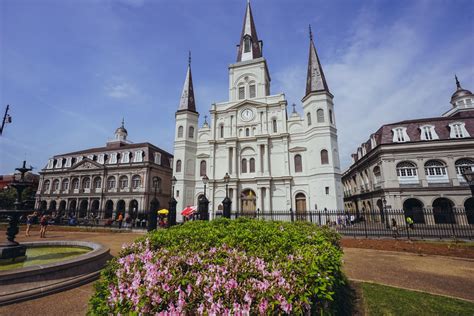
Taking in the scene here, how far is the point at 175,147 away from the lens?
30547 millimetres

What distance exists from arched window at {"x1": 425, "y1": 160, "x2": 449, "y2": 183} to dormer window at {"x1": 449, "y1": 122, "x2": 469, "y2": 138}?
3628 millimetres

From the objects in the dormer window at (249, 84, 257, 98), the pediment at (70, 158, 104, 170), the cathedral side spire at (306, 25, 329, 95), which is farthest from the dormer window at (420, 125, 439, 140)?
the pediment at (70, 158, 104, 170)

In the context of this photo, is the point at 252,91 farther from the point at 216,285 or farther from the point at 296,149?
the point at 216,285

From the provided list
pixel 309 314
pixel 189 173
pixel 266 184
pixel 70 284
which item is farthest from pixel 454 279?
pixel 189 173

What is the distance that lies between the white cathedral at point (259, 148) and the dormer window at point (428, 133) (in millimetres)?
10197

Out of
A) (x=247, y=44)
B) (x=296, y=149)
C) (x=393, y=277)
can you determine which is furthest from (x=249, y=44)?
(x=393, y=277)

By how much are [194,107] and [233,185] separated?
1372 centimetres

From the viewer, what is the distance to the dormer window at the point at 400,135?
2592 cm

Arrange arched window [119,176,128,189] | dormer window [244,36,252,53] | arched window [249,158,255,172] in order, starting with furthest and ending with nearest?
dormer window [244,36,252,53], arched window [119,176,128,189], arched window [249,158,255,172]

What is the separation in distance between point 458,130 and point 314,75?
17.6 m

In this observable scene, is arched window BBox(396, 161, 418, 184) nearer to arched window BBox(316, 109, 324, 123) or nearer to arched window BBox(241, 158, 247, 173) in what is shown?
arched window BBox(316, 109, 324, 123)

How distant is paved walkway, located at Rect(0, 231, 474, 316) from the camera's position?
4.28 metres

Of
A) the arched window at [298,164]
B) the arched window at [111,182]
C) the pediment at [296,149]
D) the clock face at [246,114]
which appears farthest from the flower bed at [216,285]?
the arched window at [111,182]

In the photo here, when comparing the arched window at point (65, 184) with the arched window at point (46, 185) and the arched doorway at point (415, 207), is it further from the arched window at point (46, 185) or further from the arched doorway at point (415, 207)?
the arched doorway at point (415, 207)
